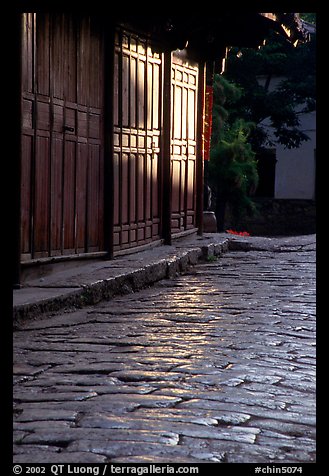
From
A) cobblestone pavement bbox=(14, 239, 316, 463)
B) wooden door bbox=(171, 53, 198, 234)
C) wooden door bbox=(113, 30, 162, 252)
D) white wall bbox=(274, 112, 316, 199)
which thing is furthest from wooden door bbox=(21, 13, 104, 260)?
white wall bbox=(274, 112, 316, 199)

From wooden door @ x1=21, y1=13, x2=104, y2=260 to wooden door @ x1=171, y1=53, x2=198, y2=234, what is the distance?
333cm

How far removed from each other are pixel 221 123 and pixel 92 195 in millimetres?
12206

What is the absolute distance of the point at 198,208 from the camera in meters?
16.0

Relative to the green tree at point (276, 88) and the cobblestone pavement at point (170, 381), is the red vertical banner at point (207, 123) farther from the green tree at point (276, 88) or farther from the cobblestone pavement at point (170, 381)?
the green tree at point (276, 88)

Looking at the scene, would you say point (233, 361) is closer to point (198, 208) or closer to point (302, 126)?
point (198, 208)

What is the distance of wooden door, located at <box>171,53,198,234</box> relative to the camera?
14359 mm

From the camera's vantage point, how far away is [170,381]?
17.7ft

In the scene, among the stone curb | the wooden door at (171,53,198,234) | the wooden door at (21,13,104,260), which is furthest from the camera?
the wooden door at (171,53,198,234)

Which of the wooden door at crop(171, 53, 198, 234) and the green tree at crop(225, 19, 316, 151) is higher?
the green tree at crop(225, 19, 316, 151)

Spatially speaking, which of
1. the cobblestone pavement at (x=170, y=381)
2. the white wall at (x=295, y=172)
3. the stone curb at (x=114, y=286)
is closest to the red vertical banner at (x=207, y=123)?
the stone curb at (x=114, y=286)

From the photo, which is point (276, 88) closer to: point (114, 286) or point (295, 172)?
point (295, 172)

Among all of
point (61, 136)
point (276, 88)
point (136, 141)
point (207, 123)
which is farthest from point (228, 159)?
point (61, 136)

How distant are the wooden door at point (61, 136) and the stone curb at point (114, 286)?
0.66m

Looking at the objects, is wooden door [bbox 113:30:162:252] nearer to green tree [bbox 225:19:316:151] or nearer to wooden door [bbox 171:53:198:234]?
wooden door [bbox 171:53:198:234]
